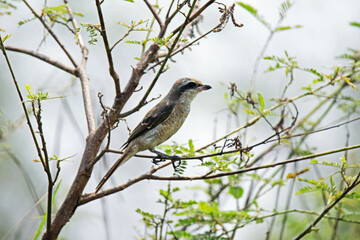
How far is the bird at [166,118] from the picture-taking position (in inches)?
150

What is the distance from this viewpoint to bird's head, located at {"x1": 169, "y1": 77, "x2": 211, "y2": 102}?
166 inches

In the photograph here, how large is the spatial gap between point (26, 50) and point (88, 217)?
1981 millimetres

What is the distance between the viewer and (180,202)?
309 cm

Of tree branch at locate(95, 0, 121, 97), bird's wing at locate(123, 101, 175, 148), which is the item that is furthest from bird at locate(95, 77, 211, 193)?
tree branch at locate(95, 0, 121, 97)

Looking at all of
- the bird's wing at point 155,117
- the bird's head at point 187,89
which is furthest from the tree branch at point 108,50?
the bird's head at point 187,89

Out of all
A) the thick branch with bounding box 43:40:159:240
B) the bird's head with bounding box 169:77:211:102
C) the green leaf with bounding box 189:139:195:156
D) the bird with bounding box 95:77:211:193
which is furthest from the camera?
the bird's head with bounding box 169:77:211:102

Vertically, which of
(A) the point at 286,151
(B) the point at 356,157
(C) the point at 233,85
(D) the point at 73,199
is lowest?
(D) the point at 73,199

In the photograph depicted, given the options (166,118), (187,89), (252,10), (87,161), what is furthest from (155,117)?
(87,161)

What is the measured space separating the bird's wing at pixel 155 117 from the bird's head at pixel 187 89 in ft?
0.46

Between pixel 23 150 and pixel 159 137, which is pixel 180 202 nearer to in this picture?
pixel 159 137

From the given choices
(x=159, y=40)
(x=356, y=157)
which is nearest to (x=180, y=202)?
(x=159, y=40)

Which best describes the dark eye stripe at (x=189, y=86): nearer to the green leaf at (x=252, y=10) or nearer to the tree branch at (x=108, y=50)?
the green leaf at (x=252, y=10)

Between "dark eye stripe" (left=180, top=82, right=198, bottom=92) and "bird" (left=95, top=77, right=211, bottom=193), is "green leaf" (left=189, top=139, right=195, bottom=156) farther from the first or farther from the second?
"dark eye stripe" (left=180, top=82, right=198, bottom=92)

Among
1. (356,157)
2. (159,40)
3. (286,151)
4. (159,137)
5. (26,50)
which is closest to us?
(159,40)
